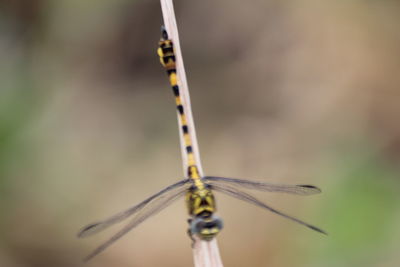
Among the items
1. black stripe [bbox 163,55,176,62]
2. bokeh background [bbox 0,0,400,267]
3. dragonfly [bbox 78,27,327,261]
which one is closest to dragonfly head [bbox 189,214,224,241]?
dragonfly [bbox 78,27,327,261]

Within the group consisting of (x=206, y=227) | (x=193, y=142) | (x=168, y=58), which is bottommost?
(x=206, y=227)

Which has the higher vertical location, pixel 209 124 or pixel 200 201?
pixel 209 124

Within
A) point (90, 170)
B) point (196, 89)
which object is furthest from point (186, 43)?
point (90, 170)

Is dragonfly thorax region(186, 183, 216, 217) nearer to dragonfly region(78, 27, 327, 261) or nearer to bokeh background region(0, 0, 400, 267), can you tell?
dragonfly region(78, 27, 327, 261)

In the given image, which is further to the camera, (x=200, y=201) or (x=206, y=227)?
(x=200, y=201)

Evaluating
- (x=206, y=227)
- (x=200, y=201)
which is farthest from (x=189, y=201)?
(x=206, y=227)

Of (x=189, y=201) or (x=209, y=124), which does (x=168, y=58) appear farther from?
(x=209, y=124)
